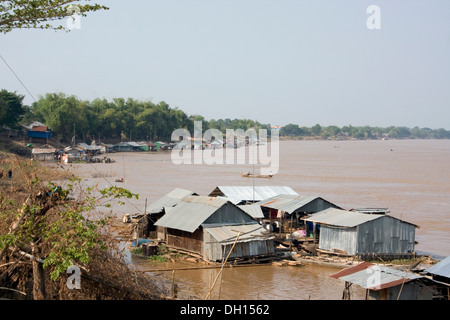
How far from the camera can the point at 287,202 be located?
1878 centimetres

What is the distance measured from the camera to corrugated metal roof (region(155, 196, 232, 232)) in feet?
49.3

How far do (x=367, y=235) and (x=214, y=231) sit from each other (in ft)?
15.7

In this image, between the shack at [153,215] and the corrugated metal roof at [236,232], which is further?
the shack at [153,215]

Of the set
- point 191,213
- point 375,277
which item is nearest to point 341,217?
point 191,213

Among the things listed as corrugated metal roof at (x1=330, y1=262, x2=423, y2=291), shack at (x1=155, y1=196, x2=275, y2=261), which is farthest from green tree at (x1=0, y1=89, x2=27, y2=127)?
corrugated metal roof at (x1=330, y1=262, x2=423, y2=291)

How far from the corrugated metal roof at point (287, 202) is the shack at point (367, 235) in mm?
1912

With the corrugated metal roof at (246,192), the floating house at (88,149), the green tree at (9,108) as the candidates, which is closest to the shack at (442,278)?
the corrugated metal roof at (246,192)

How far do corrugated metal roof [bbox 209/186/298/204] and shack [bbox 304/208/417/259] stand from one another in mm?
4813

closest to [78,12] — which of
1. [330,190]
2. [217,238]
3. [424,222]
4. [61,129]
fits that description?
[217,238]

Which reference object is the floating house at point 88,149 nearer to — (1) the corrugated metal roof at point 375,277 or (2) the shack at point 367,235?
(2) the shack at point 367,235

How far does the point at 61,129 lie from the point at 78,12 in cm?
5189

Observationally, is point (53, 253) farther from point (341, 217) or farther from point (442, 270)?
point (341, 217)

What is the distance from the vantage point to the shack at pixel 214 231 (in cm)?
1443

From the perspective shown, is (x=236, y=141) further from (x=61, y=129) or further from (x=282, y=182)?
(x=282, y=182)
